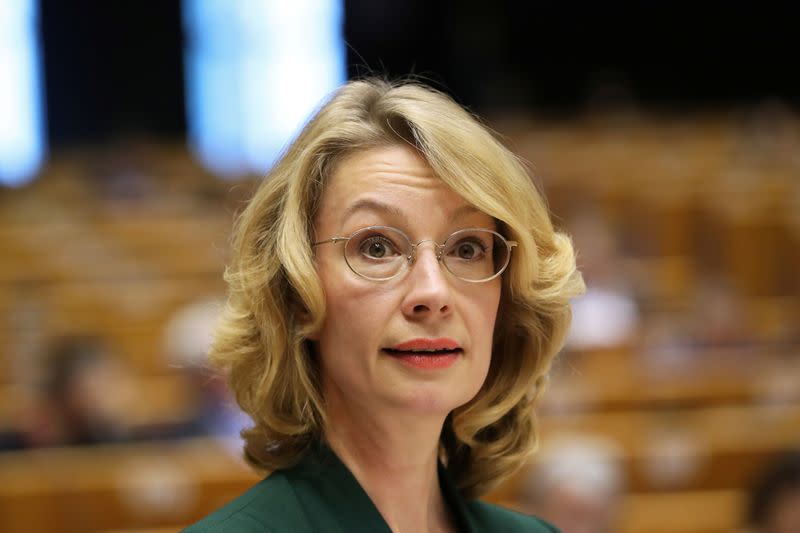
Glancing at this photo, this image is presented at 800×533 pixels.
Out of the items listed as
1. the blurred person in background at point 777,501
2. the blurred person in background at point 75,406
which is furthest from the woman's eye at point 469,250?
the blurred person in background at point 75,406

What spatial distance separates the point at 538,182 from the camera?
124cm

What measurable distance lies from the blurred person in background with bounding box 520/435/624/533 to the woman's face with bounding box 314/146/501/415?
118 cm

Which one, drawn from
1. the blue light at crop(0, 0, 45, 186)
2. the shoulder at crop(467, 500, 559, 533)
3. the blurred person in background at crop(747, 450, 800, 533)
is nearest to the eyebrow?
the shoulder at crop(467, 500, 559, 533)

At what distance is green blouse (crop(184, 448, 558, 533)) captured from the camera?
38.2 inches

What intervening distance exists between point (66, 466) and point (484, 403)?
6.02 ft

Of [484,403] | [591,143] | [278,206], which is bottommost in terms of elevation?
[591,143]

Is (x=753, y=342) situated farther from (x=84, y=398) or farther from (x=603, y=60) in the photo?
(x=603, y=60)

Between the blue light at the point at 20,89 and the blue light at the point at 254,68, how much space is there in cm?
109

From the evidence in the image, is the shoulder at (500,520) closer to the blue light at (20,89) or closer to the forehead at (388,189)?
the forehead at (388,189)

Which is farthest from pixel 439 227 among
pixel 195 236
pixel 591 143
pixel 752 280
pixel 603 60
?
pixel 603 60

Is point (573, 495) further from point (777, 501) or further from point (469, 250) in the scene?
point (469, 250)

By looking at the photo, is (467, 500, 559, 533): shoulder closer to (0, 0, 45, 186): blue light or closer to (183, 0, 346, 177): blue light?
(183, 0, 346, 177): blue light

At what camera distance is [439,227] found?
1.04 m

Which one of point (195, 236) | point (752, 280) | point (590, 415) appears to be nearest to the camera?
point (590, 415)
